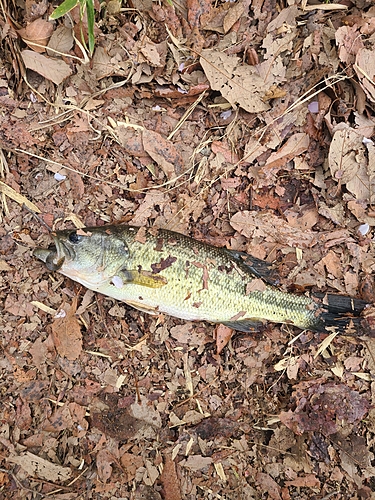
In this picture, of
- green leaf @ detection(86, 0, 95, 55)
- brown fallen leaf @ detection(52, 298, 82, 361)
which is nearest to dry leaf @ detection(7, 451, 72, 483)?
brown fallen leaf @ detection(52, 298, 82, 361)

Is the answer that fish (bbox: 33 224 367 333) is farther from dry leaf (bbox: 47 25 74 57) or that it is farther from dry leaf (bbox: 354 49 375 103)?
dry leaf (bbox: 354 49 375 103)

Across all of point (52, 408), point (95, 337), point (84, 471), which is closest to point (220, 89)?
point (95, 337)

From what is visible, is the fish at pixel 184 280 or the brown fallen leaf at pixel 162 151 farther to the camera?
the brown fallen leaf at pixel 162 151

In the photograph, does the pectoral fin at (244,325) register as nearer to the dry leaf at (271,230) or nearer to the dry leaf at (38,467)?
the dry leaf at (271,230)

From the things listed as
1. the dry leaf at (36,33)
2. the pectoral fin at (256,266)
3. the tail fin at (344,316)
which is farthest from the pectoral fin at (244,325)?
the dry leaf at (36,33)

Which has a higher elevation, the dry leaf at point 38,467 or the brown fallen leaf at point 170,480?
the dry leaf at point 38,467

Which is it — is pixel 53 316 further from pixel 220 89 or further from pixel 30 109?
pixel 220 89

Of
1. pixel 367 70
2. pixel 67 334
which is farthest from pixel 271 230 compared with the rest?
pixel 67 334

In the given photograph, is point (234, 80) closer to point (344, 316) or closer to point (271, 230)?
point (271, 230)
